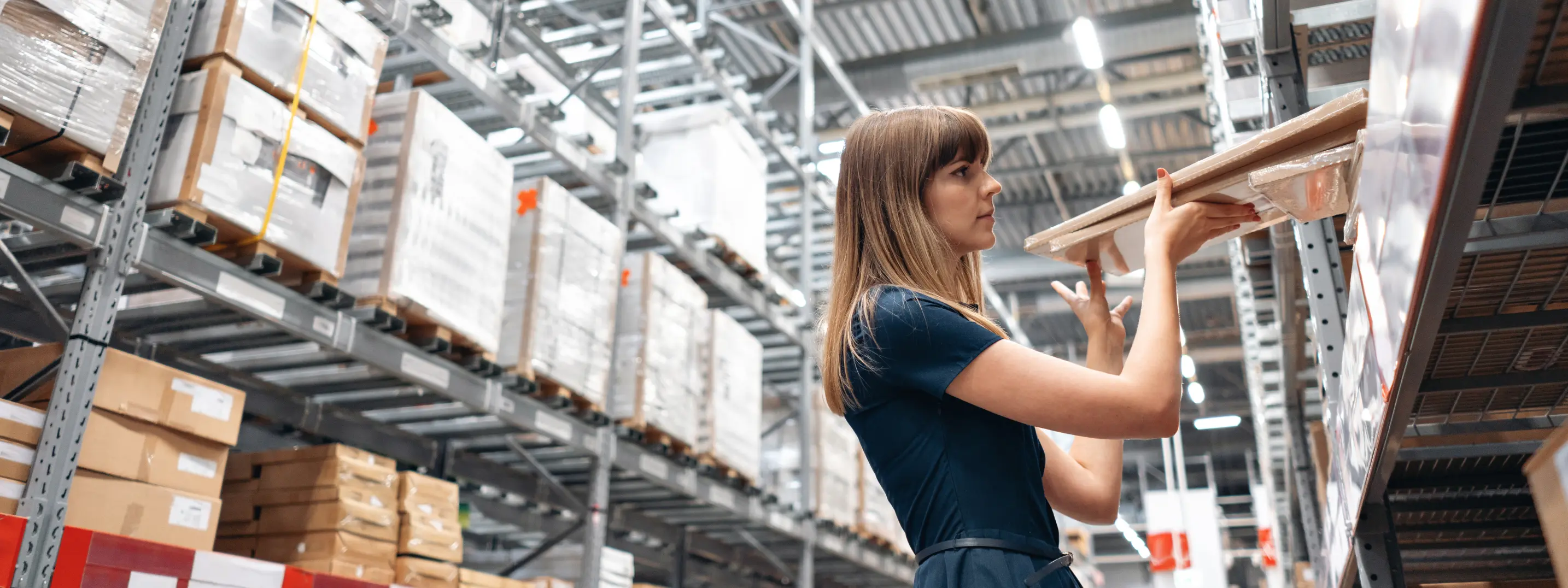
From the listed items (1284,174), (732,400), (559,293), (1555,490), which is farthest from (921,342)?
(732,400)

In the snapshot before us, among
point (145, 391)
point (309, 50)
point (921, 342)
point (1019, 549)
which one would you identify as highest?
point (309, 50)

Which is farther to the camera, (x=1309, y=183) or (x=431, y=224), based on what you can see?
(x=431, y=224)

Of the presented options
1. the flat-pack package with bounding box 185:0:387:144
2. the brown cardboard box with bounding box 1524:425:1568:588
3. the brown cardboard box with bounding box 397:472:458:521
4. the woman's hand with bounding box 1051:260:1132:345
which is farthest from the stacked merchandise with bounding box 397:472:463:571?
the brown cardboard box with bounding box 1524:425:1568:588

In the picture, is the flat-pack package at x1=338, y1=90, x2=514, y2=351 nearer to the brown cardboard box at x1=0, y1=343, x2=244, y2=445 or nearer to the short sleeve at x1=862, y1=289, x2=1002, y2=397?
the brown cardboard box at x1=0, y1=343, x2=244, y2=445

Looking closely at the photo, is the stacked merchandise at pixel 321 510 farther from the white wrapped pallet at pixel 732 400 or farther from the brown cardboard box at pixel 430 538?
the white wrapped pallet at pixel 732 400

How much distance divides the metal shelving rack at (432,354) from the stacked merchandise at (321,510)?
16.0 inches

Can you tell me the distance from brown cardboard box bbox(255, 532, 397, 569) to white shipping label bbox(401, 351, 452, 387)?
2.15 feet

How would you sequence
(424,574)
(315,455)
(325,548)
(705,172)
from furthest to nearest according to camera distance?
(705,172) → (424,574) → (315,455) → (325,548)

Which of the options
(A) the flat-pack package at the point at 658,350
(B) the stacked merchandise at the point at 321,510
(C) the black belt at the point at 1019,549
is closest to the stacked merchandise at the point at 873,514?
(A) the flat-pack package at the point at 658,350

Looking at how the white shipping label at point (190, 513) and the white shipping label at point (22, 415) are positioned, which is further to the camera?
the white shipping label at point (190, 513)

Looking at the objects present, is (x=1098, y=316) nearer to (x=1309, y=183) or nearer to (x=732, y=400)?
(x=1309, y=183)

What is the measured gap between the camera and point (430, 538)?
4891mm

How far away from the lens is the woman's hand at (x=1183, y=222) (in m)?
1.58

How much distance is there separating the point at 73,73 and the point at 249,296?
0.92 meters
